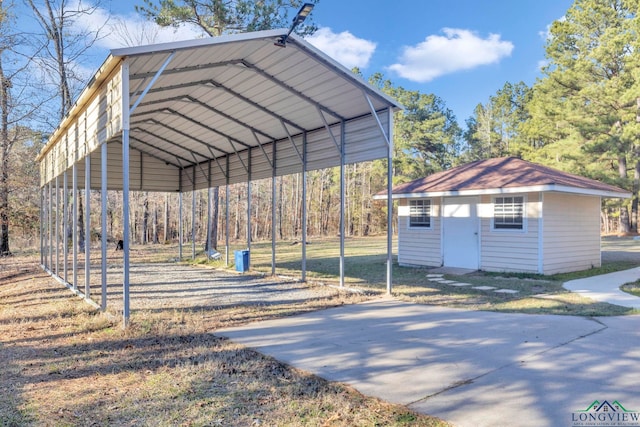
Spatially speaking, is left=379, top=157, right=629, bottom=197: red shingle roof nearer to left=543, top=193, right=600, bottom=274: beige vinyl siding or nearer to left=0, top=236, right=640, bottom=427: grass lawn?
left=543, top=193, right=600, bottom=274: beige vinyl siding

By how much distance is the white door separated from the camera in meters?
10.6

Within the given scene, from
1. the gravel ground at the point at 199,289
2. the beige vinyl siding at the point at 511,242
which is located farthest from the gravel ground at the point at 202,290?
the beige vinyl siding at the point at 511,242

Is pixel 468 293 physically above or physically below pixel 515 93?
below

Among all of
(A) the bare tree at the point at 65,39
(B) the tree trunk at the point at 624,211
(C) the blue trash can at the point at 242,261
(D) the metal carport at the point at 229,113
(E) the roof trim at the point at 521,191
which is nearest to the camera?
(D) the metal carport at the point at 229,113

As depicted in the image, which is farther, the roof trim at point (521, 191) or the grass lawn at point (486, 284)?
the roof trim at point (521, 191)

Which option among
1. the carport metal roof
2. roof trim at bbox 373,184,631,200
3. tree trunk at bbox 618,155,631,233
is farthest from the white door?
tree trunk at bbox 618,155,631,233

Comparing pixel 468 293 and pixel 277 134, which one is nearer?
pixel 468 293

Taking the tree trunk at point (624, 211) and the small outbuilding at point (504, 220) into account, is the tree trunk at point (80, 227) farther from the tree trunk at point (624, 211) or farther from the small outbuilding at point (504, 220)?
the tree trunk at point (624, 211)

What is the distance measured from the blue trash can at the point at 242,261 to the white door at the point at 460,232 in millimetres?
5240

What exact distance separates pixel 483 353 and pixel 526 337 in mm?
831

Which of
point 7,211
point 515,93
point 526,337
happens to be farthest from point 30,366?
point 515,93

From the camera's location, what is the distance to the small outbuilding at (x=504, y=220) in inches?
375

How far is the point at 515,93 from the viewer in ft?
113

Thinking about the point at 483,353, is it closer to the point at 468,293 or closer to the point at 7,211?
the point at 468,293
